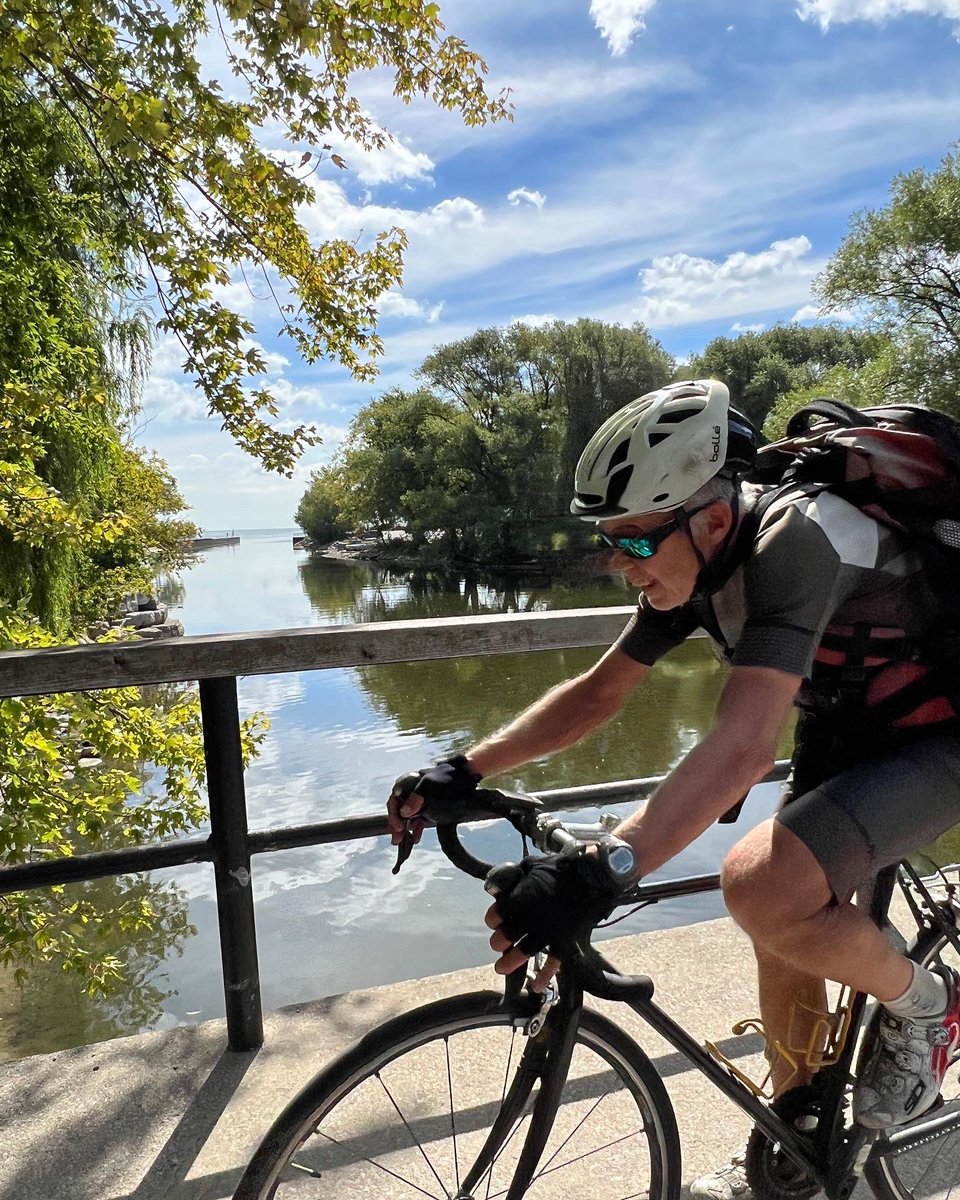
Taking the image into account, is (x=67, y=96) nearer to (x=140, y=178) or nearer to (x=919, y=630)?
(x=140, y=178)

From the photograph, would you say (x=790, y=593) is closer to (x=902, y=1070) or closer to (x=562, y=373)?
(x=902, y=1070)

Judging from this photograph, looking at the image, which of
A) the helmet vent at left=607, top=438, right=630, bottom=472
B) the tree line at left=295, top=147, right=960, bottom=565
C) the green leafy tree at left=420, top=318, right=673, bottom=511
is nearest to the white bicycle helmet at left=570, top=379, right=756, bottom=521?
the helmet vent at left=607, top=438, right=630, bottom=472

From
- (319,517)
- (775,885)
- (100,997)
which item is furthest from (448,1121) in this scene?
(319,517)

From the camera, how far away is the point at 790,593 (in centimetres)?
141

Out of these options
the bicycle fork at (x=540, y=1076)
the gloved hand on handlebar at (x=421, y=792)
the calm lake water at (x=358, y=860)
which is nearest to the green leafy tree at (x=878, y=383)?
the calm lake water at (x=358, y=860)

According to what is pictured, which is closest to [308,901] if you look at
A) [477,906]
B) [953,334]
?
[477,906]

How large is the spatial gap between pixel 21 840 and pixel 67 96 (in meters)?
4.25

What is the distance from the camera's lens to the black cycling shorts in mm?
1463

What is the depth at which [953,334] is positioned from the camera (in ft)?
97.5

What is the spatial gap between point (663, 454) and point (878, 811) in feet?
2.30

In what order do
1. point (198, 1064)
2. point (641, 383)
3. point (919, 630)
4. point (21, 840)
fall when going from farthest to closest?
1. point (641, 383)
2. point (21, 840)
3. point (198, 1064)
4. point (919, 630)

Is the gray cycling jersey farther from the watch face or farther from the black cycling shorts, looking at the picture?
the watch face

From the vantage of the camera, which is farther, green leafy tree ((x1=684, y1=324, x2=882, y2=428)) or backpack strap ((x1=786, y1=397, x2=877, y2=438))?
green leafy tree ((x1=684, y1=324, x2=882, y2=428))

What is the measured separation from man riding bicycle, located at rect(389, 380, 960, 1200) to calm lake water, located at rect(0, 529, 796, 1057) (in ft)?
2.20
